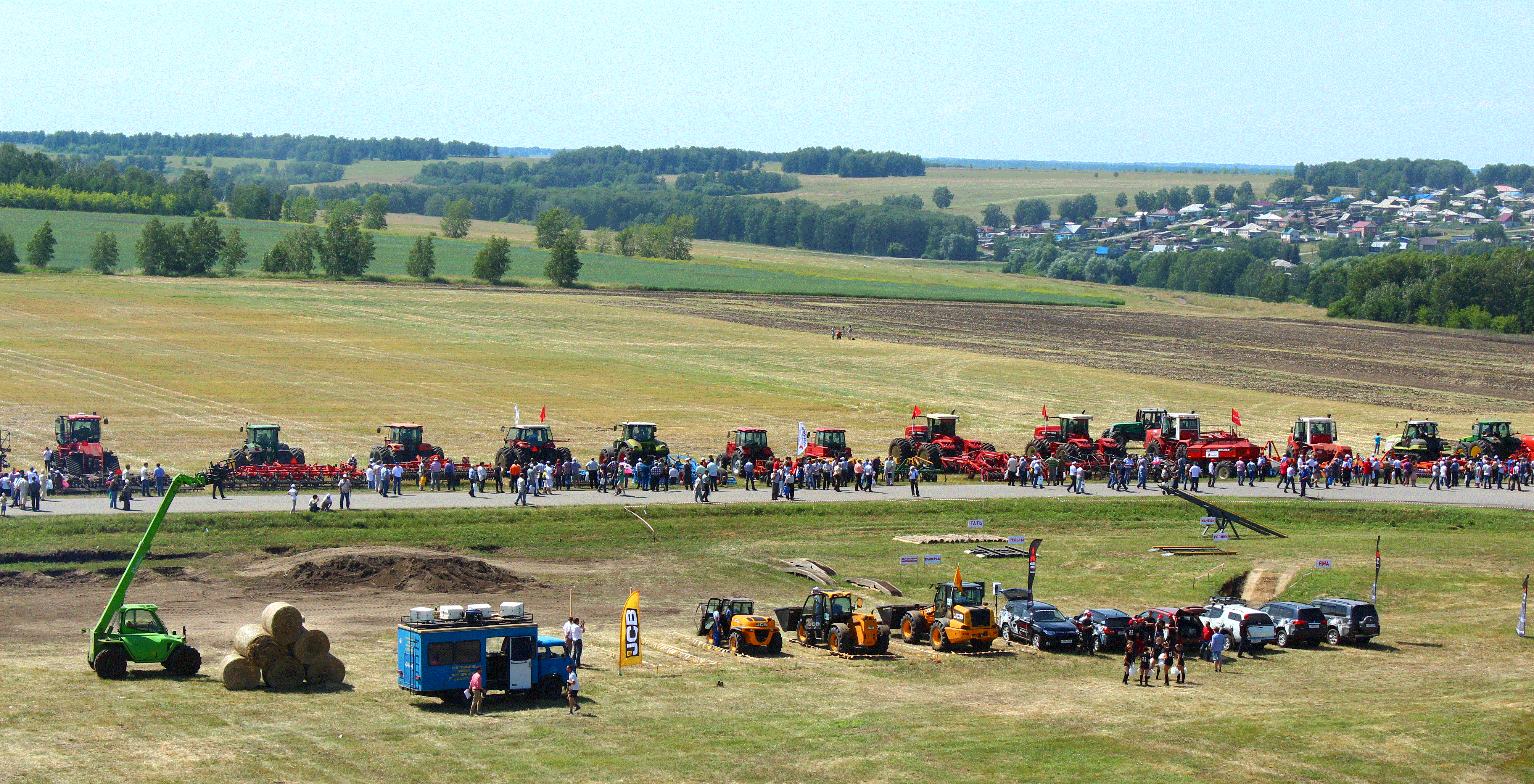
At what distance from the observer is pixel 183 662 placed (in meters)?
24.0

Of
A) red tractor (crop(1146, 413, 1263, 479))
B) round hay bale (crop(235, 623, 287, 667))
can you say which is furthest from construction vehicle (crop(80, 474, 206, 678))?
red tractor (crop(1146, 413, 1263, 479))

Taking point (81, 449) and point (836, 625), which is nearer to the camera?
point (836, 625)

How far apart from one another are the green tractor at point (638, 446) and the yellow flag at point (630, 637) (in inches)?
897

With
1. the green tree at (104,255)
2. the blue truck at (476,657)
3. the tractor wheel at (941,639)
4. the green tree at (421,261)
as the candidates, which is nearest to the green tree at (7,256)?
the green tree at (104,255)

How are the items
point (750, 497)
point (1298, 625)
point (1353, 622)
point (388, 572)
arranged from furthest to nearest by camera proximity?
1. point (750, 497)
2. point (388, 572)
3. point (1298, 625)
4. point (1353, 622)

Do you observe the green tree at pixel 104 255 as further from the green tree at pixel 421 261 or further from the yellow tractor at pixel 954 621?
the yellow tractor at pixel 954 621

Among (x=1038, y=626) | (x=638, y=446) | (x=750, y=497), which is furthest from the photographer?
(x=638, y=446)

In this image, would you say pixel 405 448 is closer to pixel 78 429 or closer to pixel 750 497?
pixel 78 429

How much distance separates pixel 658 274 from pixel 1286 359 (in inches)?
3281

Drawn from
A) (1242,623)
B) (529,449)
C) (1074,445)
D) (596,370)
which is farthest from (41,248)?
(1242,623)

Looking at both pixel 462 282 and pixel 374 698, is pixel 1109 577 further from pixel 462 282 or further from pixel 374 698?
pixel 462 282

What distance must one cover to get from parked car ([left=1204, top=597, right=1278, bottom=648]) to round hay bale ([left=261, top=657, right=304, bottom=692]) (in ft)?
60.6

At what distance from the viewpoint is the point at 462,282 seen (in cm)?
13988

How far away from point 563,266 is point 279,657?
11912 centimetres
